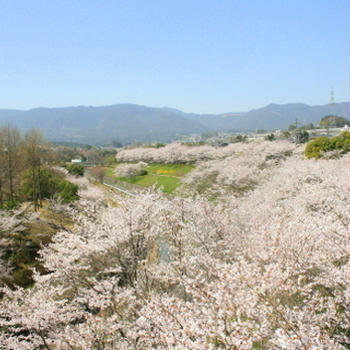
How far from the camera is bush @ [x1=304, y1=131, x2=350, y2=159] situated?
25047 millimetres

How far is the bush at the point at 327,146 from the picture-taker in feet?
82.2

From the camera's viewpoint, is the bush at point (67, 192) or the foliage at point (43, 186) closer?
the bush at point (67, 192)

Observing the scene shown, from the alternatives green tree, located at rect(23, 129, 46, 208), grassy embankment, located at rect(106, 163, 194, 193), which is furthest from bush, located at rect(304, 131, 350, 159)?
green tree, located at rect(23, 129, 46, 208)

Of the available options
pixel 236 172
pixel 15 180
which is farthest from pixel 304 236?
pixel 15 180

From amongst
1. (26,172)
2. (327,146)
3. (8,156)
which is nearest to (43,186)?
(26,172)

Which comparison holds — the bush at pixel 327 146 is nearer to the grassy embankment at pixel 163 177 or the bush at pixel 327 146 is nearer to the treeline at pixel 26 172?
the grassy embankment at pixel 163 177

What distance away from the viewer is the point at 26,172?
77.9 feet

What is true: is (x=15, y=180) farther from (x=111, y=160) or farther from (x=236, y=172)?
(x=111, y=160)

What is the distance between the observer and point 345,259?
23.5 feet

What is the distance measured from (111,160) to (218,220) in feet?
193


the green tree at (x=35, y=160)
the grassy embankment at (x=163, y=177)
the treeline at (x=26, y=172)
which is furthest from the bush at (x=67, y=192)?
the grassy embankment at (x=163, y=177)

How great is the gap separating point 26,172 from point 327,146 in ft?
84.0

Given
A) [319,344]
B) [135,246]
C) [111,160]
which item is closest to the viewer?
[319,344]

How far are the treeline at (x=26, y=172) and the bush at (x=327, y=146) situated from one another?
2050 centimetres
